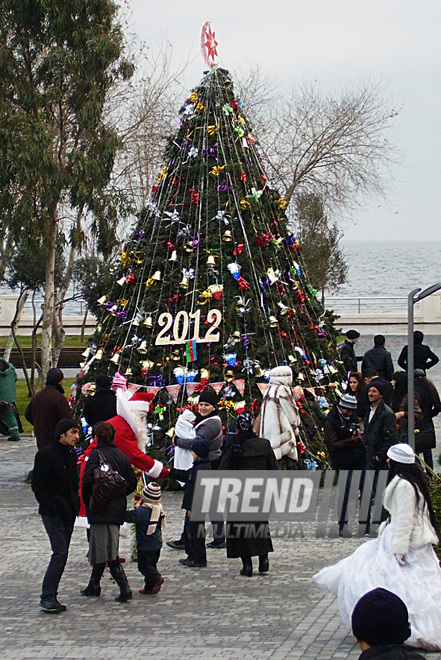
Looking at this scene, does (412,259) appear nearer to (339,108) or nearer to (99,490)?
(339,108)

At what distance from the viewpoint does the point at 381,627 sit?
4.02m

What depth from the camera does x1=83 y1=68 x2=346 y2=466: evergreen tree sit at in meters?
13.7

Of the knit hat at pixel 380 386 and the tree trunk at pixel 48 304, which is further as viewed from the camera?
the tree trunk at pixel 48 304

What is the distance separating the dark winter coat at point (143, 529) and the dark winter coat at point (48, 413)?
3.54 meters

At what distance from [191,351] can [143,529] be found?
5125mm

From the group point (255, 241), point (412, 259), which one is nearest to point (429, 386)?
point (255, 241)

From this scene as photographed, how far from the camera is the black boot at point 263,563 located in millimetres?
9422

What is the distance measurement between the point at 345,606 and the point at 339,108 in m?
25.1

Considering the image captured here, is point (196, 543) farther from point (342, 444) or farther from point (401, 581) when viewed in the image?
point (401, 581)

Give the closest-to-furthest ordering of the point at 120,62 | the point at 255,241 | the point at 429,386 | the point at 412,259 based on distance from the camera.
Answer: the point at 429,386, the point at 255,241, the point at 120,62, the point at 412,259

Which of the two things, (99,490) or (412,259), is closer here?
(99,490)

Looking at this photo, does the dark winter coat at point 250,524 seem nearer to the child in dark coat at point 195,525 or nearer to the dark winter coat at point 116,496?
the child in dark coat at point 195,525

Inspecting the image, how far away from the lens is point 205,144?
47.7ft

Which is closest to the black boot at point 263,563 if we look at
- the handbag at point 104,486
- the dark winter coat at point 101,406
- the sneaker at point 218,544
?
the sneaker at point 218,544
